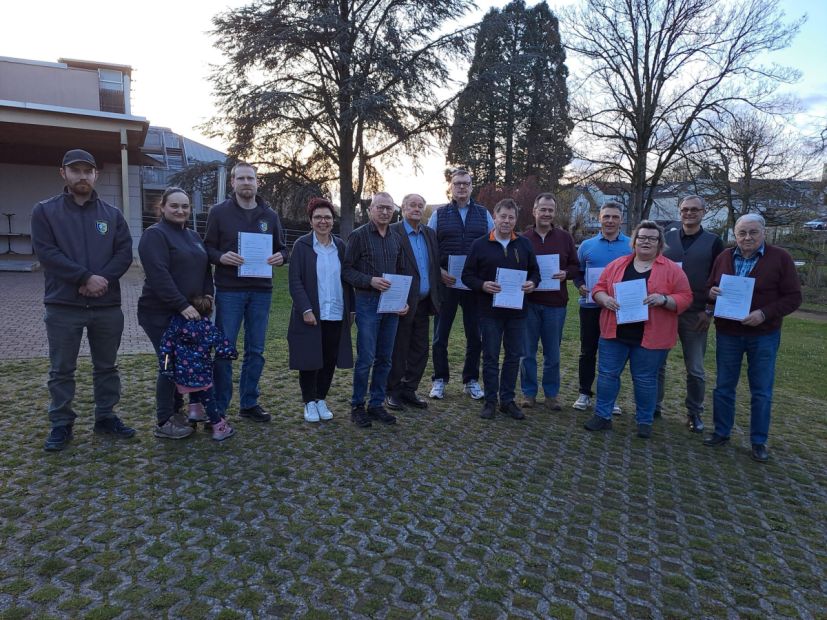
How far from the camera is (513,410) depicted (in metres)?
5.49

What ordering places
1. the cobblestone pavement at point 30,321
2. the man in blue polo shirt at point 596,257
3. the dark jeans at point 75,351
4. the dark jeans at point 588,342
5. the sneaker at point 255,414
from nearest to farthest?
the dark jeans at point 75,351
the sneaker at point 255,414
the man in blue polo shirt at point 596,257
the dark jeans at point 588,342
the cobblestone pavement at point 30,321

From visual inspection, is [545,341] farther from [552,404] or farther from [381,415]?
[381,415]

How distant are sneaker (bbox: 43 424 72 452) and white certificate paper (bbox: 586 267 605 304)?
4818 millimetres

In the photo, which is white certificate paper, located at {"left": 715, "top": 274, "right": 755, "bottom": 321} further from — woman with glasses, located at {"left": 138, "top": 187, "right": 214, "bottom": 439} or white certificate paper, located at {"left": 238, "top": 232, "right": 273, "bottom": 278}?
woman with glasses, located at {"left": 138, "top": 187, "right": 214, "bottom": 439}

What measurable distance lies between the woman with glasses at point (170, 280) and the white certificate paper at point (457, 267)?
2396 mm

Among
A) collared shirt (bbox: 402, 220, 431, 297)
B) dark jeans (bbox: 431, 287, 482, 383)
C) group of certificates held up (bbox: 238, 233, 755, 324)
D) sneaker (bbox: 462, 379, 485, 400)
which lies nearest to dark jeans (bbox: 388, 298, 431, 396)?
collared shirt (bbox: 402, 220, 431, 297)

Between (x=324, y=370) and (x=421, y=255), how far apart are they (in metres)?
1.48

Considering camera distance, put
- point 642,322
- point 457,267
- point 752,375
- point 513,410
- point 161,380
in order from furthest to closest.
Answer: point 457,267
point 513,410
point 642,322
point 752,375
point 161,380

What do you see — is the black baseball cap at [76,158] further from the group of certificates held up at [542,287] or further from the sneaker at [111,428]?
the sneaker at [111,428]

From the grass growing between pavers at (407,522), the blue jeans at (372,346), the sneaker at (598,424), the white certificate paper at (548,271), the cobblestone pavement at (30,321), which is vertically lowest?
the grass growing between pavers at (407,522)

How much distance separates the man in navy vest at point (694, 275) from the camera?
17.1 feet

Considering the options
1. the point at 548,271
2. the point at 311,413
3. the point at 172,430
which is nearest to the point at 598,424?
the point at 548,271

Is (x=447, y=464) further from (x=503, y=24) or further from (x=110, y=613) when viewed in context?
(x=503, y=24)

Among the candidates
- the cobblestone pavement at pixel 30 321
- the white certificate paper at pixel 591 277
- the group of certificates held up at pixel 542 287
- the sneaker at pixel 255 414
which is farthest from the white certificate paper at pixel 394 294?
the cobblestone pavement at pixel 30 321
